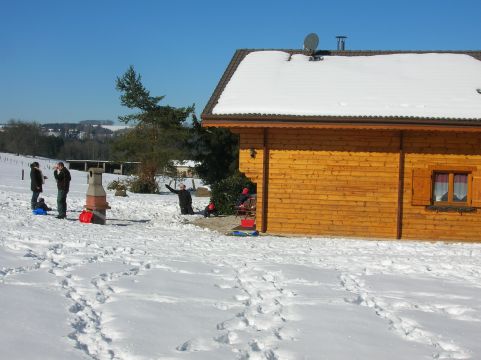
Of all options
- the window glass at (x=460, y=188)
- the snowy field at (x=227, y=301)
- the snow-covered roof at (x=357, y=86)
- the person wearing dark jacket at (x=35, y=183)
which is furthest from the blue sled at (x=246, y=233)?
the person wearing dark jacket at (x=35, y=183)

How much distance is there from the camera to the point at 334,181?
46.9 feet

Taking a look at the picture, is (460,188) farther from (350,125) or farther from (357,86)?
(357,86)

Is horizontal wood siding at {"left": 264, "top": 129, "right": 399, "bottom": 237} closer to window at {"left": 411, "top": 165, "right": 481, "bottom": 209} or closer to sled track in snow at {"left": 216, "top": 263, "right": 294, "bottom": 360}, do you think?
window at {"left": 411, "top": 165, "right": 481, "bottom": 209}

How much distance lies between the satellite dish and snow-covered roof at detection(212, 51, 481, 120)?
395mm

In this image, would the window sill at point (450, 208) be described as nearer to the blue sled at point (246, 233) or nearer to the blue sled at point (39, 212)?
the blue sled at point (246, 233)

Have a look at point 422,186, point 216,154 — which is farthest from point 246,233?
point 216,154

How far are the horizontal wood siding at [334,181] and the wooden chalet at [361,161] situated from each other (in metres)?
0.02

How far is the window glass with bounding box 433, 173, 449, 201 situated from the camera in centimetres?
1413

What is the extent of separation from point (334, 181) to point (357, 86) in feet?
9.87

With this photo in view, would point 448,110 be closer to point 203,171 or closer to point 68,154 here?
point 203,171

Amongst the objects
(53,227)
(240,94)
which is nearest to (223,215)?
(240,94)

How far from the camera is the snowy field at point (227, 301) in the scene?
4.85 metres

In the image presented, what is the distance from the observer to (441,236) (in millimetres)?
14164

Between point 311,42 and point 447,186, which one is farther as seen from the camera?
point 311,42
